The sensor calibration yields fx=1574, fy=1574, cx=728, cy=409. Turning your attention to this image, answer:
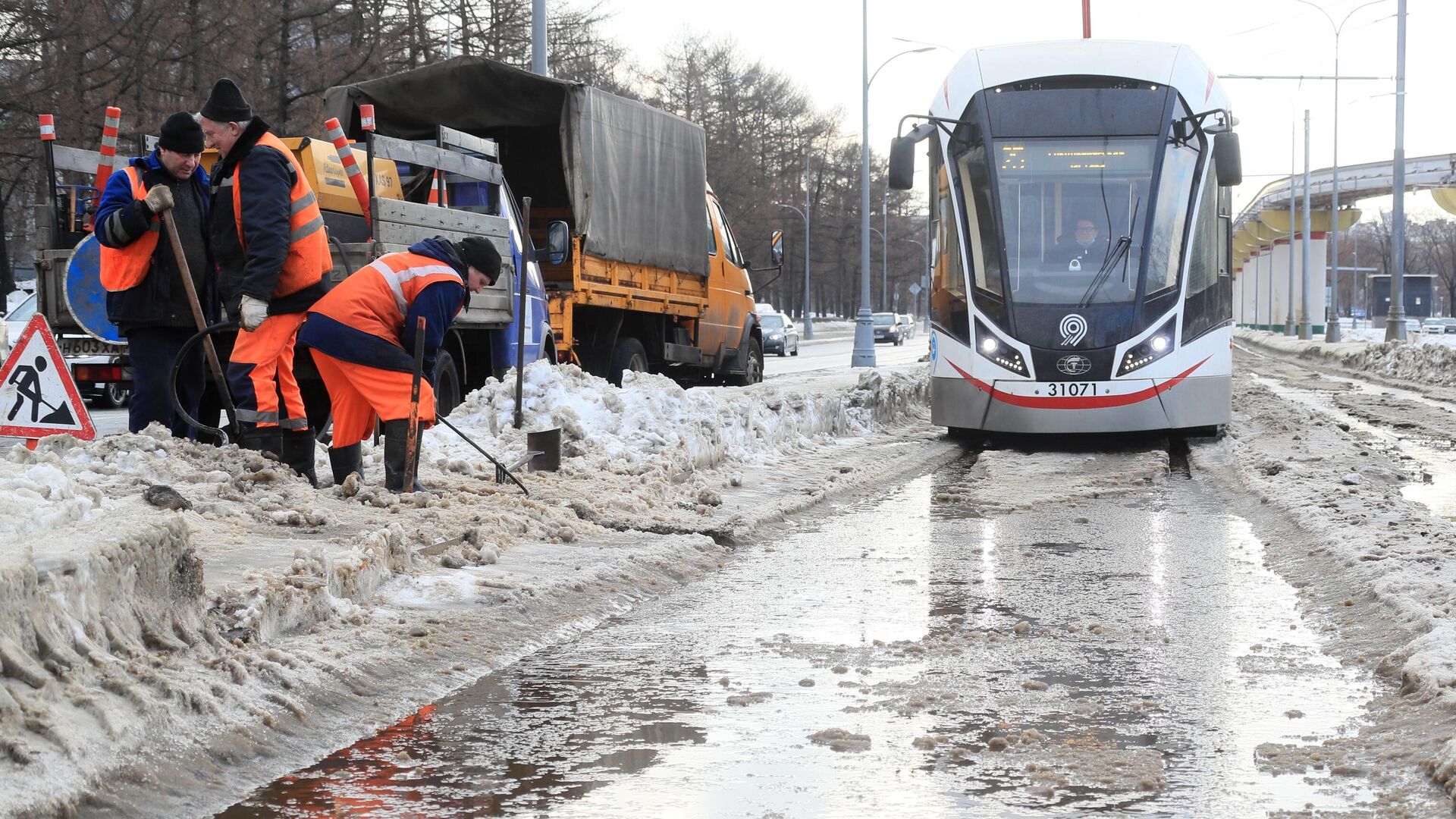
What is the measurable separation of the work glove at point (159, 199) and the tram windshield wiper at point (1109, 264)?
7.78 meters

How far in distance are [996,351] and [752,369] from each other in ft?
28.5

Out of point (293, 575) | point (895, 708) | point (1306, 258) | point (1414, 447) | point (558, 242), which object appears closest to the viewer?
point (895, 708)

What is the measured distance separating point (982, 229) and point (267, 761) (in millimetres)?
10341

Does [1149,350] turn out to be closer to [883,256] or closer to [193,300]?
[193,300]

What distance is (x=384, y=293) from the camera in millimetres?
7742

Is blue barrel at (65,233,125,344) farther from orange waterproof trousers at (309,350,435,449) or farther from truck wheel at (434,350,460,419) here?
truck wheel at (434,350,460,419)

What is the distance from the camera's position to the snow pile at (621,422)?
389 inches

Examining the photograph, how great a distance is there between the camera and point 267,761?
3982 mm

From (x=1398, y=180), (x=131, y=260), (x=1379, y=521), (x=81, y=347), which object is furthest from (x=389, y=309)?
(x=1398, y=180)

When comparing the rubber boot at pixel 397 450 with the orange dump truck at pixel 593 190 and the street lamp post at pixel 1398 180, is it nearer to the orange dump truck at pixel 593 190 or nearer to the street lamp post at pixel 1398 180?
the orange dump truck at pixel 593 190

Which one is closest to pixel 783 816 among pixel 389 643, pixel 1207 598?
pixel 389 643

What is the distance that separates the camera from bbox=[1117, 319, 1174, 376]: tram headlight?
12.7m

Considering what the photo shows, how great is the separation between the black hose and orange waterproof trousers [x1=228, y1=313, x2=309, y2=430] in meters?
0.07

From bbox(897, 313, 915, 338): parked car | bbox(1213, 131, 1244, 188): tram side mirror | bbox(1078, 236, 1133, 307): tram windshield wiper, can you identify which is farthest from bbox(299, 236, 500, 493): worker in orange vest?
bbox(897, 313, 915, 338): parked car
